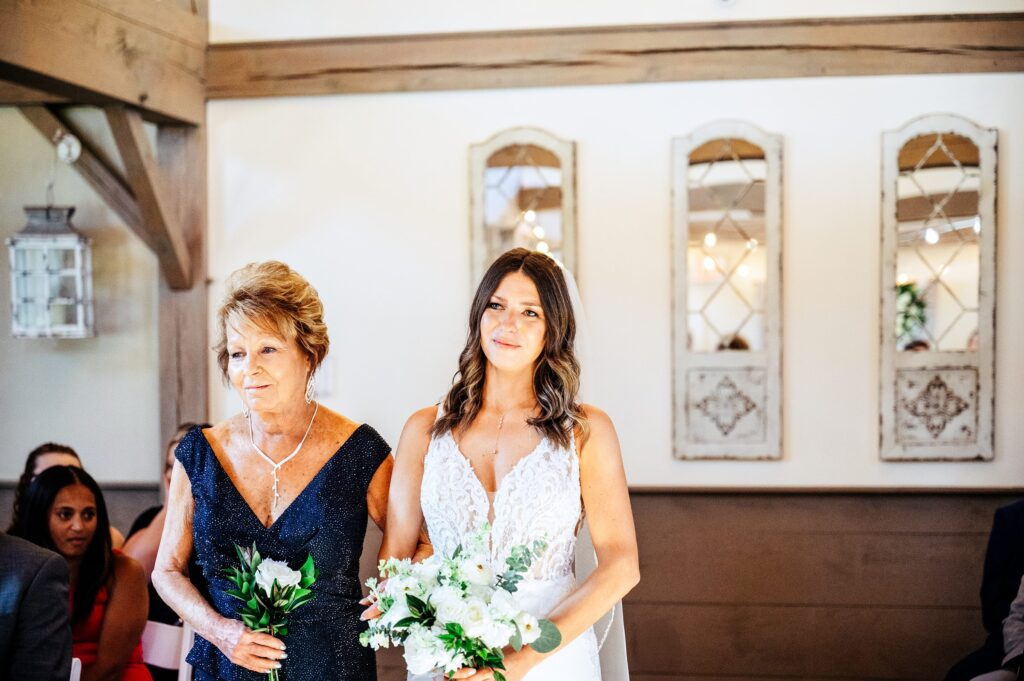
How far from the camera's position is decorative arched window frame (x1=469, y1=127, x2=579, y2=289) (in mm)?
4086

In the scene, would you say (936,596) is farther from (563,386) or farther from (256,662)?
(256,662)

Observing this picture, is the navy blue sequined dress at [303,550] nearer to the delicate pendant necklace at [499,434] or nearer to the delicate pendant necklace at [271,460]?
the delicate pendant necklace at [271,460]

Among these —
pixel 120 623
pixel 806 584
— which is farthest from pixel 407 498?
pixel 806 584

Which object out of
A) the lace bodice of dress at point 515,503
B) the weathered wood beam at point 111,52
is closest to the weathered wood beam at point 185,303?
the weathered wood beam at point 111,52

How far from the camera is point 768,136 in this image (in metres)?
4.00

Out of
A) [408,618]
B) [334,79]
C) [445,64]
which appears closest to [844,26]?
[445,64]

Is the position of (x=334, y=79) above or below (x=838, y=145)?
above

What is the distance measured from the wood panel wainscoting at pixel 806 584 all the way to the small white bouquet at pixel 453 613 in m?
2.46

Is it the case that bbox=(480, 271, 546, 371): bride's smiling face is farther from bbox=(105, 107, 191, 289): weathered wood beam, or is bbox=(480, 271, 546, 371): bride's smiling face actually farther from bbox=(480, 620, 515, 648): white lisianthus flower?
bbox=(105, 107, 191, 289): weathered wood beam

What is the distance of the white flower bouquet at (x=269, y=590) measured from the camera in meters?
1.81

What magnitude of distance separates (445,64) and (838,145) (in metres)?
1.70

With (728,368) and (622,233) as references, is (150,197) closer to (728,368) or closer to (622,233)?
(622,233)

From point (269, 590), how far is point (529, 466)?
579mm

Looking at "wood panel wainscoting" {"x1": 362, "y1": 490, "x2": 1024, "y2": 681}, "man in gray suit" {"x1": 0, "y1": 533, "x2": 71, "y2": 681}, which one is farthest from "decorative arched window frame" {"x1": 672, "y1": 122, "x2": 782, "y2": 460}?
"man in gray suit" {"x1": 0, "y1": 533, "x2": 71, "y2": 681}
